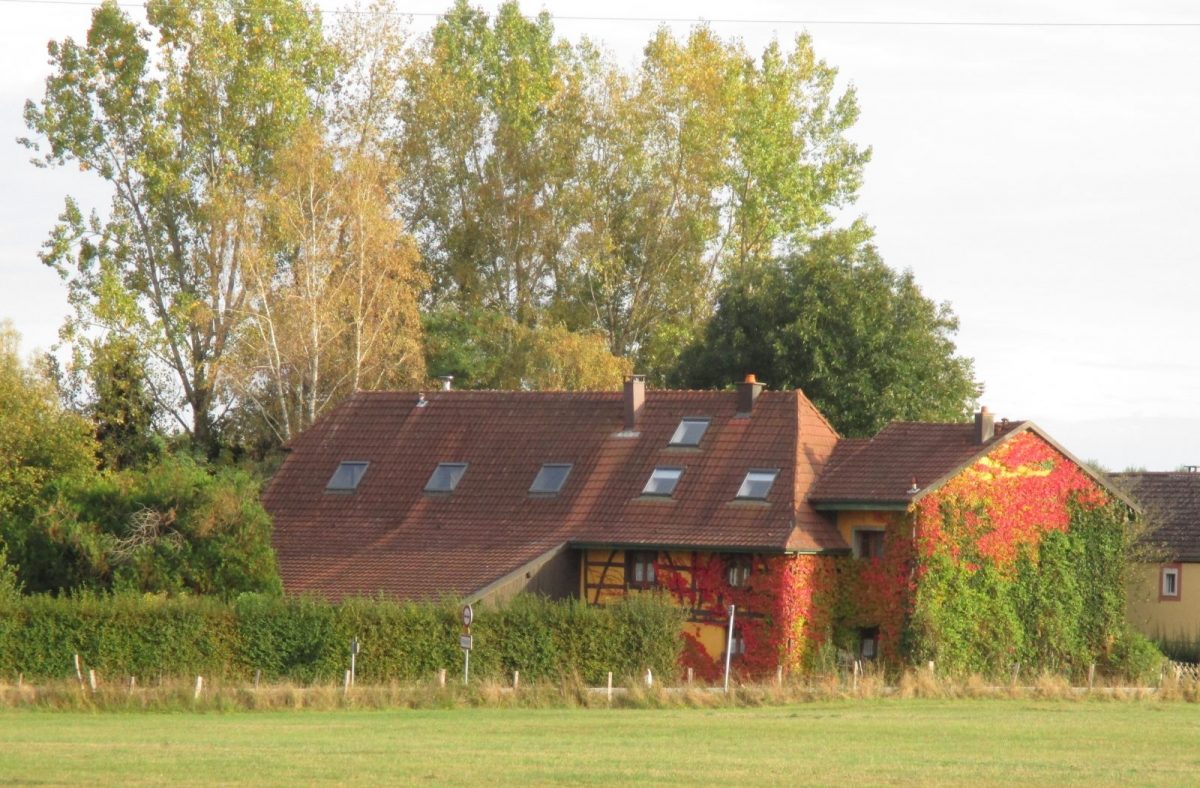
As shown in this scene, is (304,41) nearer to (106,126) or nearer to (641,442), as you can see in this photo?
(106,126)

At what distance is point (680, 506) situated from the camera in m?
45.3

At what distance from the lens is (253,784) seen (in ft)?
71.0

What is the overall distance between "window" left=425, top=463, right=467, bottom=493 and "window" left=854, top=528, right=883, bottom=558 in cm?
958

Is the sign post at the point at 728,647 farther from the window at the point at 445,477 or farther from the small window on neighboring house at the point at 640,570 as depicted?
the window at the point at 445,477

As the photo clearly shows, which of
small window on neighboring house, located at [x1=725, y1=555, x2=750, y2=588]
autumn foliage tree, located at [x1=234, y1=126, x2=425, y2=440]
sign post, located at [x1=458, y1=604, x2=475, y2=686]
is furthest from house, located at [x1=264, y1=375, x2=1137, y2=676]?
autumn foliage tree, located at [x1=234, y1=126, x2=425, y2=440]

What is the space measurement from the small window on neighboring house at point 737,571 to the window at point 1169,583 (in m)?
16.1

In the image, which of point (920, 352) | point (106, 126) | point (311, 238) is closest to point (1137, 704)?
point (920, 352)

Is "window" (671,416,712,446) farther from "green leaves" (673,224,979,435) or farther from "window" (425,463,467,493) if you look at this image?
"green leaves" (673,224,979,435)

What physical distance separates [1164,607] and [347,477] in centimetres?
2233

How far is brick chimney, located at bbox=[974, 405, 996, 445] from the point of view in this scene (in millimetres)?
45188

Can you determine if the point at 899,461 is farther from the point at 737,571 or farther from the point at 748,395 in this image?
the point at 737,571

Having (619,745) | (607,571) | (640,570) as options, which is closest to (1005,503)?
(640,570)

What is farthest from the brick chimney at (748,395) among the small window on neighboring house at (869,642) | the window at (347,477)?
the window at (347,477)

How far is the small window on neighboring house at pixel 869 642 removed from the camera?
44.5 meters
